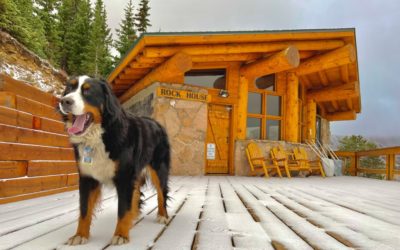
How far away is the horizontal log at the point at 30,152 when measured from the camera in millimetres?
3485


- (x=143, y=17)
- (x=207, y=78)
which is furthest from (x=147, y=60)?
(x=143, y=17)

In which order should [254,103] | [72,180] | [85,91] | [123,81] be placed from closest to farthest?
[85,91] → [72,180] → [254,103] → [123,81]

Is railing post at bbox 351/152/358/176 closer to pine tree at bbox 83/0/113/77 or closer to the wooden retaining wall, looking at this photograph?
the wooden retaining wall

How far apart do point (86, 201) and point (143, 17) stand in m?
33.6

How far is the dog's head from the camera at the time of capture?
1.96 metres

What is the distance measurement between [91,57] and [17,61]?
48.9ft

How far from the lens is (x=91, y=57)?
1107 inches

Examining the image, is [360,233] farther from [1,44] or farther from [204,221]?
[1,44]

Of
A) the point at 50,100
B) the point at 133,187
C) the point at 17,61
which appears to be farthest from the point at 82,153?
the point at 17,61

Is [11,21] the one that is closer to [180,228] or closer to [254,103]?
[254,103]

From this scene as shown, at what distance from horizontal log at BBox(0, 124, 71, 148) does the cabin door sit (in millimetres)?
5818

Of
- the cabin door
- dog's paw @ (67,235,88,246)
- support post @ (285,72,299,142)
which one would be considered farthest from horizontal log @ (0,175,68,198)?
support post @ (285,72,299,142)

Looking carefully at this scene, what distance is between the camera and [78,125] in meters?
2.05

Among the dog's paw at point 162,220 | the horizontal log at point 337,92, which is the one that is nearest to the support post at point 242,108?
the horizontal log at point 337,92
